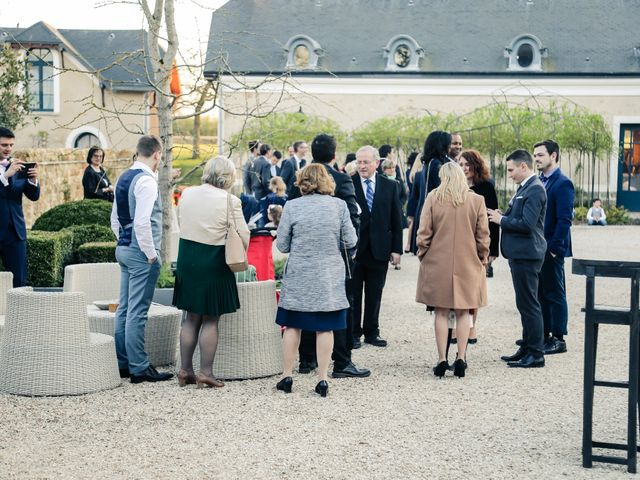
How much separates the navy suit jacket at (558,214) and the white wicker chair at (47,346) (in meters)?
4.23

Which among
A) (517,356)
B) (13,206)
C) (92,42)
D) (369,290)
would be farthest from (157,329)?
(92,42)

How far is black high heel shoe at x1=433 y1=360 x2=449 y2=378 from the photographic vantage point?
335 inches

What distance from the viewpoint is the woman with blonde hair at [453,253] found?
8555 millimetres

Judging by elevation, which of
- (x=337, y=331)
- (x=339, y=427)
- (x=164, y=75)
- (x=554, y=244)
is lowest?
(x=339, y=427)

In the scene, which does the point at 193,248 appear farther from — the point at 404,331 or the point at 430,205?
the point at 404,331

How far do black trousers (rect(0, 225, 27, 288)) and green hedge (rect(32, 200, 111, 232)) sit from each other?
405cm

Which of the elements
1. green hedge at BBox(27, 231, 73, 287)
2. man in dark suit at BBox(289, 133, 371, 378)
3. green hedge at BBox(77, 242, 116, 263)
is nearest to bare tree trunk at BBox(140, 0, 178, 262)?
green hedge at BBox(77, 242, 116, 263)

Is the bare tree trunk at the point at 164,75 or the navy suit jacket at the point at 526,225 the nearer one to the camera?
the navy suit jacket at the point at 526,225

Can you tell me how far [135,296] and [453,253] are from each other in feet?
8.48

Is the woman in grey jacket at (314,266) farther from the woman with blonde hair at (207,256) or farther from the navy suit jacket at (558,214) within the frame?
the navy suit jacket at (558,214)

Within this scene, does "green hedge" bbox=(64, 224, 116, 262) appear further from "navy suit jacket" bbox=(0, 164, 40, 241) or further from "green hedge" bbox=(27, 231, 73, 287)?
"navy suit jacket" bbox=(0, 164, 40, 241)

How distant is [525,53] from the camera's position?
38.4 metres

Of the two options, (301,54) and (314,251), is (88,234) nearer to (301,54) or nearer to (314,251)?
(314,251)

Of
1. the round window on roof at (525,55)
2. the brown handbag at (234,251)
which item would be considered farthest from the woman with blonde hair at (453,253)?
the round window on roof at (525,55)
